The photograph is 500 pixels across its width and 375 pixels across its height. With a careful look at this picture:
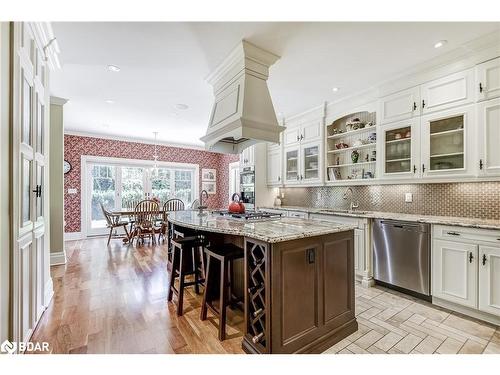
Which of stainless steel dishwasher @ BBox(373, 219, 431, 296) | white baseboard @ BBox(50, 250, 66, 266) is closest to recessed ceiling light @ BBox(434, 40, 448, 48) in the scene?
stainless steel dishwasher @ BBox(373, 219, 431, 296)

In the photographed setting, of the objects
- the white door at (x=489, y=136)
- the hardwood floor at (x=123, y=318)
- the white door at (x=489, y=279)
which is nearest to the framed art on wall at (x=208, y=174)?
the hardwood floor at (x=123, y=318)

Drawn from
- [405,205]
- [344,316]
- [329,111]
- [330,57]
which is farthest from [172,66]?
[405,205]

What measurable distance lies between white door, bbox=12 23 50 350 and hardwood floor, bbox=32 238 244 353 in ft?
0.85

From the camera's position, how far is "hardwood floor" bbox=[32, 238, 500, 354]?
176cm

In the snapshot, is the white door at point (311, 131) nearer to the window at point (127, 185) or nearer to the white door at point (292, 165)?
the white door at point (292, 165)

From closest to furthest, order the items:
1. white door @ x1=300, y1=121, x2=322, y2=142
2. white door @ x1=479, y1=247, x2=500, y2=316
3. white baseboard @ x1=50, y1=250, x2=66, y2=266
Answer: white door @ x1=479, y1=247, x2=500, y2=316
white baseboard @ x1=50, y1=250, x2=66, y2=266
white door @ x1=300, y1=121, x2=322, y2=142

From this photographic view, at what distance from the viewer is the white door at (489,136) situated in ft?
7.36

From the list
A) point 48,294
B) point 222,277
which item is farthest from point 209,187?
point 222,277

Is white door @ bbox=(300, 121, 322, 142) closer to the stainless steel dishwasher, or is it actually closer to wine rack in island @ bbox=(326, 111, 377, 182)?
wine rack in island @ bbox=(326, 111, 377, 182)

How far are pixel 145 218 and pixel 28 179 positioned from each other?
11.3ft

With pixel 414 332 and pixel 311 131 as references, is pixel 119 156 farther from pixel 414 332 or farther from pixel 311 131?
pixel 414 332

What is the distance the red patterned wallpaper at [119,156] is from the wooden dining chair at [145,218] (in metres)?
A: 1.95

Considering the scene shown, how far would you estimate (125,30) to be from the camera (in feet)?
6.86
